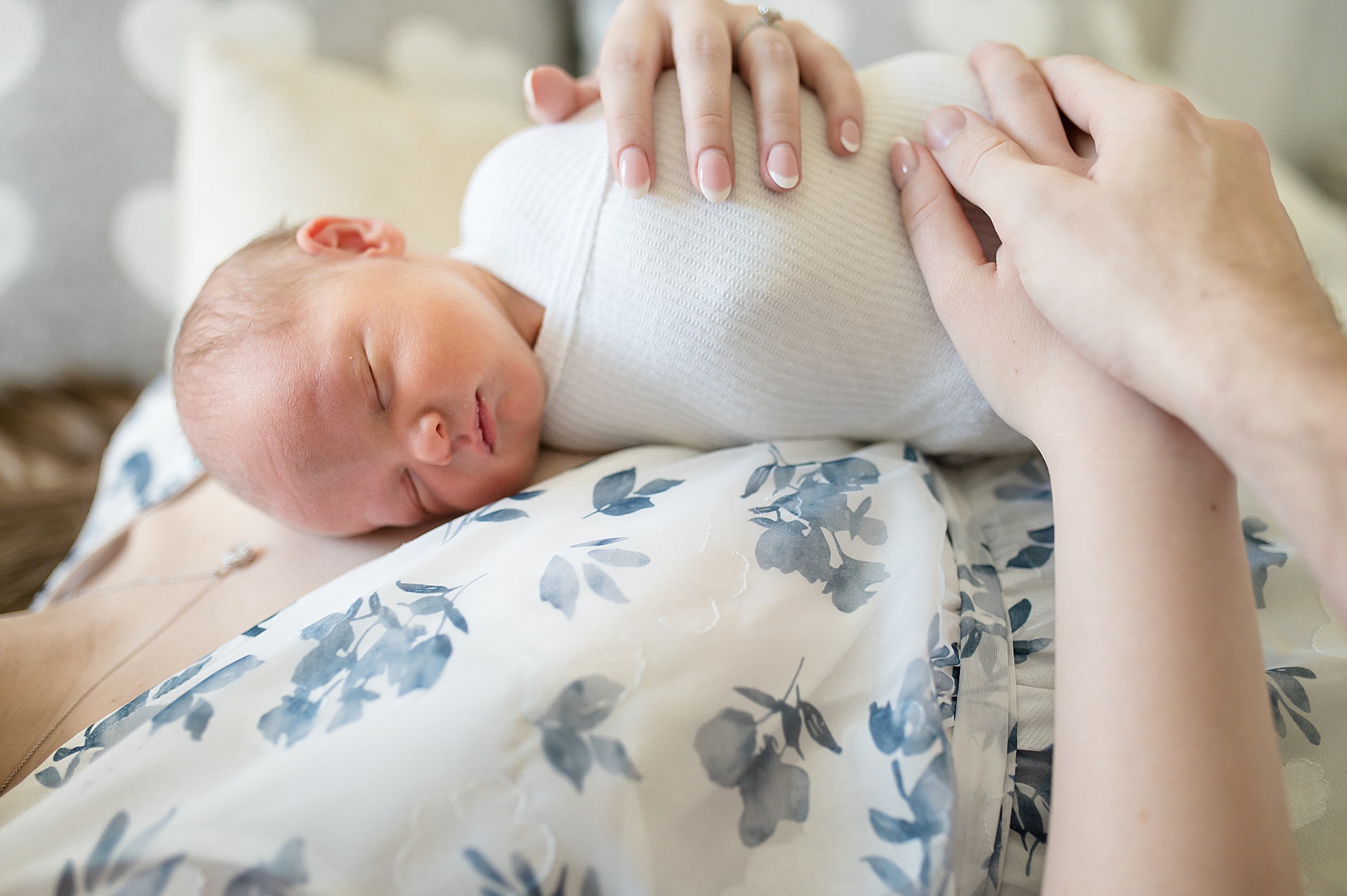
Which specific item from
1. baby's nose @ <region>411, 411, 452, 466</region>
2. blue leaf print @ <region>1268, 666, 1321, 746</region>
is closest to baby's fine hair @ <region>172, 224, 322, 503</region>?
baby's nose @ <region>411, 411, 452, 466</region>

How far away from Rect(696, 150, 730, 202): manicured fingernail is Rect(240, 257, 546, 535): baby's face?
1.01ft

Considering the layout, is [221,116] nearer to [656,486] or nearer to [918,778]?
[656,486]

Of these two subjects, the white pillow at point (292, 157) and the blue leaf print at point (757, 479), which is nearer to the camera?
the blue leaf print at point (757, 479)

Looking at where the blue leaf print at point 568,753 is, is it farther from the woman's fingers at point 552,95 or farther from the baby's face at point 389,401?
the woman's fingers at point 552,95

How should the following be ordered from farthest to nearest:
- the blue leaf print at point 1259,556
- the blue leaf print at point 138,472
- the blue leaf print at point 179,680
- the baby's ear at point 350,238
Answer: the blue leaf print at point 138,472 < the baby's ear at point 350,238 < the blue leaf print at point 1259,556 < the blue leaf print at point 179,680

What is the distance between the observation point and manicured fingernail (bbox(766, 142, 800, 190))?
2.83ft

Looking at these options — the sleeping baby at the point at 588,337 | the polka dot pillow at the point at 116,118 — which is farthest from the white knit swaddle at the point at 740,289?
the polka dot pillow at the point at 116,118

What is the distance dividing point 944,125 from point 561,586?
2.10 ft

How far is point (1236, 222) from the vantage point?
0.63 metres

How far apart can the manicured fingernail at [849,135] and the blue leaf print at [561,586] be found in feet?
1.83

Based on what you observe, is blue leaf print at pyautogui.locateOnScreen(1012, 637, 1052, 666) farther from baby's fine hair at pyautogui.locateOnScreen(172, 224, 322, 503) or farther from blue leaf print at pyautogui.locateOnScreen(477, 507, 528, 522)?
baby's fine hair at pyautogui.locateOnScreen(172, 224, 322, 503)

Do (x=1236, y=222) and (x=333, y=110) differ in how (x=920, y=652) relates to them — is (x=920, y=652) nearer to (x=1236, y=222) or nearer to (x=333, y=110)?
(x=1236, y=222)

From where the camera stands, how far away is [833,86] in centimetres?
95

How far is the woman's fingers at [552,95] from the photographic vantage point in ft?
3.36
